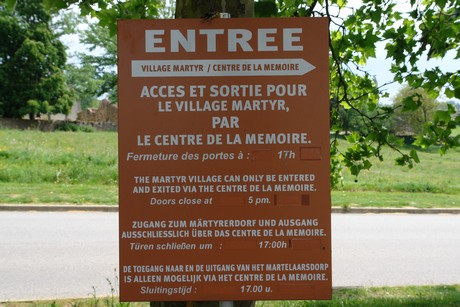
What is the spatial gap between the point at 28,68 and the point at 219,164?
5066 cm

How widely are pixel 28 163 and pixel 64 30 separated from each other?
136 ft

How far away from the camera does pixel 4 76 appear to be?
47812 millimetres

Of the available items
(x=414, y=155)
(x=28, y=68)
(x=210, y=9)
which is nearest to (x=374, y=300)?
(x=414, y=155)

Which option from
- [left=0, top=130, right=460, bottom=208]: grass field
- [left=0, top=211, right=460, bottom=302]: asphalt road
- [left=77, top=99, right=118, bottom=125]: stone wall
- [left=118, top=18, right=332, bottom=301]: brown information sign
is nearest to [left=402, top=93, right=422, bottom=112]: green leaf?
[left=118, top=18, right=332, bottom=301]: brown information sign

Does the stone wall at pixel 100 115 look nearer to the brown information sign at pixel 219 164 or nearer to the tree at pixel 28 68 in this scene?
the tree at pixel 28 68

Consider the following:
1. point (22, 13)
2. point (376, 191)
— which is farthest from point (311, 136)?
point (22, 13)

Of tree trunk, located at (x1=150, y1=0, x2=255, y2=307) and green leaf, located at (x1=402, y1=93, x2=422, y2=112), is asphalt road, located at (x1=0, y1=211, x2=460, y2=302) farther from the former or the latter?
green leaf, located at (x1=402, y1=93, x2=422, y2=112)

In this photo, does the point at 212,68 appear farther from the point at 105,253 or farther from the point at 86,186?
the point at 86,186

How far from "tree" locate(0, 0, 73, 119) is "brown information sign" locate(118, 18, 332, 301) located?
48.8 m

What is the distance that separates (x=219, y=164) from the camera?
219 centimetres

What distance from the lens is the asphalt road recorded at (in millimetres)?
6555

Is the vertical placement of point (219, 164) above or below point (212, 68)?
below

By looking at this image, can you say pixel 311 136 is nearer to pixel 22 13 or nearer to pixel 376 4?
pixel 376 4

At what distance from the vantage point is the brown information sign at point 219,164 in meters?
2.19
